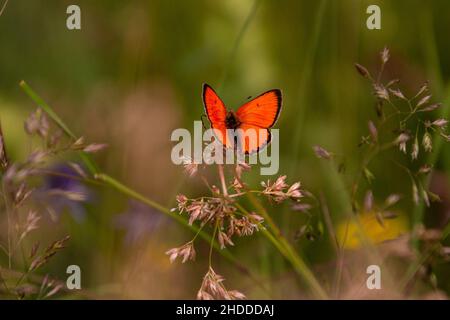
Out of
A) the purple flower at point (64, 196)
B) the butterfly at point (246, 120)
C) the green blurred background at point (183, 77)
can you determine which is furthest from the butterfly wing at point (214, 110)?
the purple flower at point (64, 196)

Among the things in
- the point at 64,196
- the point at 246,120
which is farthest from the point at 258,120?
the point at 64,196

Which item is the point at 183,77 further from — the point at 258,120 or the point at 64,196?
the point at 258,120

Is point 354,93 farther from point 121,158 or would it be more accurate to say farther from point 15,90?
point 15,90

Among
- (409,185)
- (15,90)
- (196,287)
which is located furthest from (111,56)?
(409,185)

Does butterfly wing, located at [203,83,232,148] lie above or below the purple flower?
above

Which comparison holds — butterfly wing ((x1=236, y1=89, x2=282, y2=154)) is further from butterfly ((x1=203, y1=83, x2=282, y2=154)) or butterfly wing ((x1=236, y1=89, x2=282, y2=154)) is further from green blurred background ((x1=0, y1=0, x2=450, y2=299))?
green blurred background ((x1=0, y1=0, x2=450, y2=299))

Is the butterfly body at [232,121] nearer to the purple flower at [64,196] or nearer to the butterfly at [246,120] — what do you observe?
the butterfly at [246,120]

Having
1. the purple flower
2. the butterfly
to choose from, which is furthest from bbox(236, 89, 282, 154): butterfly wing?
the purple flower
